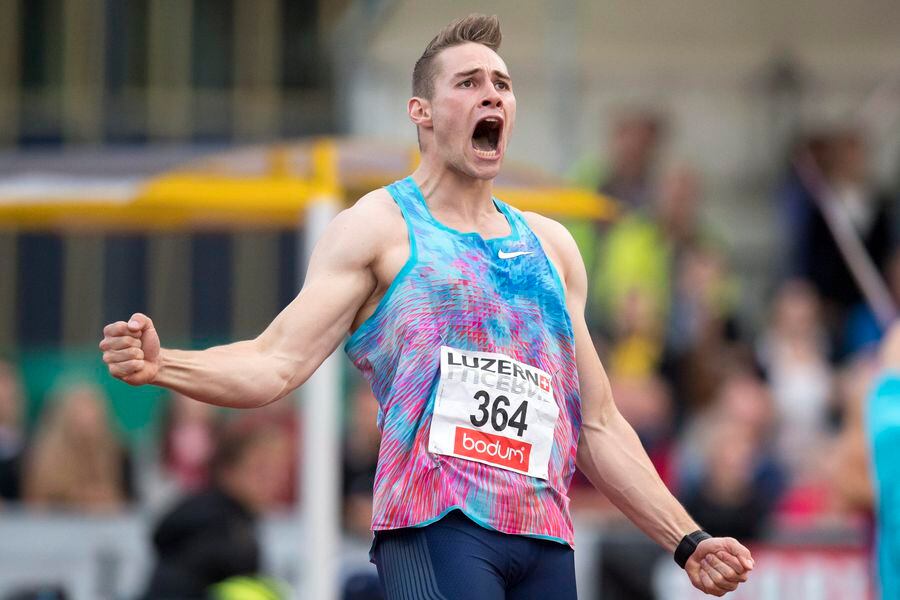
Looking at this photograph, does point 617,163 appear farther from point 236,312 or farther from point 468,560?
point 468,560

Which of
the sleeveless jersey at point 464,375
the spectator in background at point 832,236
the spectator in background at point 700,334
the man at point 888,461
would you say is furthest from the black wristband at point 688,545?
the spectator in background at point 832,236

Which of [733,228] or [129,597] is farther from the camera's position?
[733,228]

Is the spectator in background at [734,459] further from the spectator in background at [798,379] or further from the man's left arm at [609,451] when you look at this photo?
the man's left arm at [609,451]

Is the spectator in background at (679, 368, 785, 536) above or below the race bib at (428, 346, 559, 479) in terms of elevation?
above

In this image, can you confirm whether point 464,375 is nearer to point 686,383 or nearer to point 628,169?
point 686,383

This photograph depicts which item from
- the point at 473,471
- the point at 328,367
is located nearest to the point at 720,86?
the point at 328,367

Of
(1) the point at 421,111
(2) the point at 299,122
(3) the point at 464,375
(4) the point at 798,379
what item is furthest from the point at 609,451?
(2) the point at 299,122

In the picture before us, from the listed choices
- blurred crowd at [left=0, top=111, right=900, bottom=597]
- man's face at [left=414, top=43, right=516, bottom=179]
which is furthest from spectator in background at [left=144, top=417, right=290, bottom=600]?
man's face at [left=414, top=43, right=516, bottom=179]

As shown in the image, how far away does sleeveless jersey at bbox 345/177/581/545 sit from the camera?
174 inches

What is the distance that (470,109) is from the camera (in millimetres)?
4582

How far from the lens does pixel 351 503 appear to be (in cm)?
1055

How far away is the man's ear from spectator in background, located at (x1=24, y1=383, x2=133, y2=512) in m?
7.08

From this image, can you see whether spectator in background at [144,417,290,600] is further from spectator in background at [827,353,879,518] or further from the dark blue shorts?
the dark blue shorts

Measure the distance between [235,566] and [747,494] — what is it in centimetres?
336
